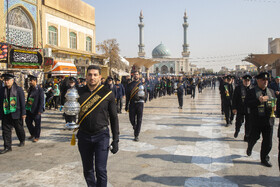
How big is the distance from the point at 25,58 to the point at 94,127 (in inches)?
552

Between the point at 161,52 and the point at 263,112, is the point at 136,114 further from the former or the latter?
the point at 161,52

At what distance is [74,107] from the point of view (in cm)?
320

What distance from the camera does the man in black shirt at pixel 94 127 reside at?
3.25 metres

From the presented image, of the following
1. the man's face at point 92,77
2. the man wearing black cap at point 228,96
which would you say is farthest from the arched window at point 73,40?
the man's face at point 92,77

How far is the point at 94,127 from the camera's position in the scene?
3.25m

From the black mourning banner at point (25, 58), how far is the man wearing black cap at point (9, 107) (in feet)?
30.6

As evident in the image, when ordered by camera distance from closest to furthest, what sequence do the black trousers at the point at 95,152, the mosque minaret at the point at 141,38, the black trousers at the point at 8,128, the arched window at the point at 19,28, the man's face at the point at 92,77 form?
1. the black trousers at the point at 95,152
2. the man's face at the point at 92,77
3. the black trousers at the point at 8,128
4. the arched window at the point at 19,28
5. the mosque minaret at the point at 141,38

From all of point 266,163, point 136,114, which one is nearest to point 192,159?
point 266,163

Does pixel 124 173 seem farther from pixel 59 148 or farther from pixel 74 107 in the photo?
pixel 59 148

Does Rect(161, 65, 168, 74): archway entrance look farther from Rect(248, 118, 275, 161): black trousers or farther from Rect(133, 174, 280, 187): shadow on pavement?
Rect(133, 174, 280, 187): shadow on pavement

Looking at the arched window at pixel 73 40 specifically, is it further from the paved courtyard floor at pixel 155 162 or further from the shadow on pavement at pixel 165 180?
the shadow on pavement at pixel 165 180

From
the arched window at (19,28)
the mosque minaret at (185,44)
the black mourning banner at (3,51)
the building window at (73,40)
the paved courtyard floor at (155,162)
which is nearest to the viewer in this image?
the paved courtyard floor at (155,162)

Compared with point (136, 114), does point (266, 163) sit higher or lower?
lower

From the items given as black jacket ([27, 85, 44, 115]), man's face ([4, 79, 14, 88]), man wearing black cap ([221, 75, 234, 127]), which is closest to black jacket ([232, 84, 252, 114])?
man wearing black cap ([221, 75, 234, 127])
